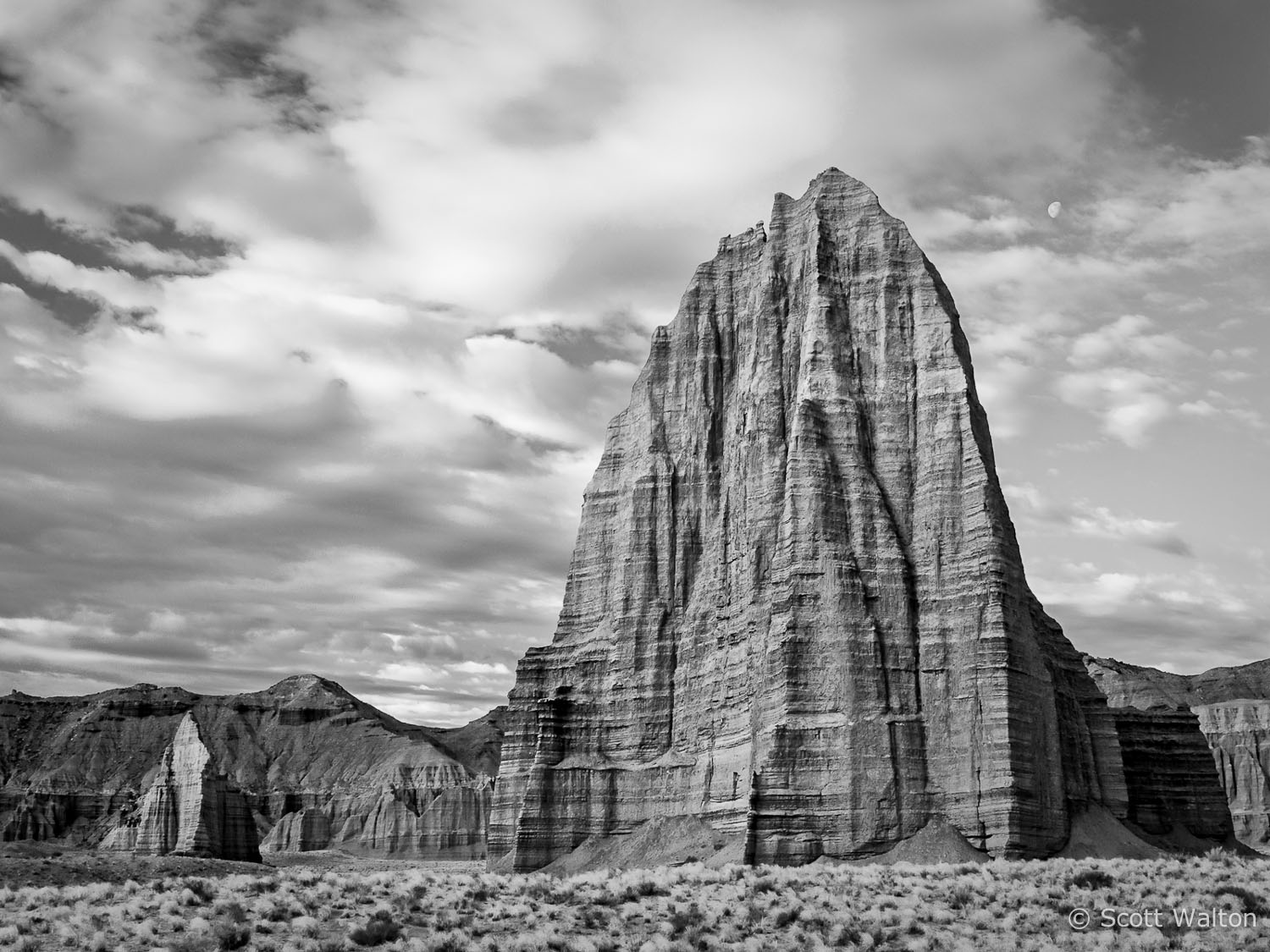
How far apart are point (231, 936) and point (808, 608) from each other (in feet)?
135

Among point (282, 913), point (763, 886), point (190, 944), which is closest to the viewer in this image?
point (190, 944)

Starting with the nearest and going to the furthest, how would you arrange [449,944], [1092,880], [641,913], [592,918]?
[449,944] < [592,918] < [641,913] < [1092,880]

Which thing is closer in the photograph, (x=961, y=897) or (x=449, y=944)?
(x=449, y=944)

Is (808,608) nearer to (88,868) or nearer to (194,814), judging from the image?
(88,868)

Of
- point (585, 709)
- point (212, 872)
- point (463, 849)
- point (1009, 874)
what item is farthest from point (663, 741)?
point (463, 849)

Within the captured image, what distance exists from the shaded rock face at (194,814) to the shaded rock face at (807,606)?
30.8 metres

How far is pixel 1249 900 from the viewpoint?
40.0m

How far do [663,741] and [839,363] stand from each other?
83.2ft

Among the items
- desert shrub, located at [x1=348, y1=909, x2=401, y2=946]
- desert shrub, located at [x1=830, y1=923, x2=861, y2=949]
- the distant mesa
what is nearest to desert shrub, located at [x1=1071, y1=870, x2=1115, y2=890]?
desert shrub, located at [x1=830, y1=923, x2=861, y2=949]

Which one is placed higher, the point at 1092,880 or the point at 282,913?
the point at 1092,880

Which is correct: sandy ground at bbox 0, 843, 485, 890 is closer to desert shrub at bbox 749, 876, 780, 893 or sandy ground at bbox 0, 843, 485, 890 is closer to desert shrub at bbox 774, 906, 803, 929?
desert shrub at bbox 749, 876, 780, 893

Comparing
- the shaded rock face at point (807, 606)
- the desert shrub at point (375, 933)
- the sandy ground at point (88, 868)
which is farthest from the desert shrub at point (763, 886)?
the sandy ground at point (88, 868)

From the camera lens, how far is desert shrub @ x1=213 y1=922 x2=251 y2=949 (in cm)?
3269

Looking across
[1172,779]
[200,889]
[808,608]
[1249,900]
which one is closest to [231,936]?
[200,889]
